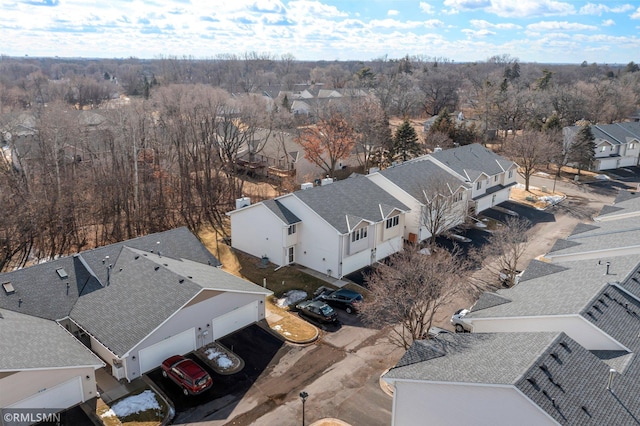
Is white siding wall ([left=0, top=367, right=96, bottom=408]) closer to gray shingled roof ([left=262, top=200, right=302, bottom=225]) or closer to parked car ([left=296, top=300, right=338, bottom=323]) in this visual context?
parked car ([left=296, top=300, right=338, bottom=323])

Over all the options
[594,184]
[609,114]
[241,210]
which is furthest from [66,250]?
[609,114]

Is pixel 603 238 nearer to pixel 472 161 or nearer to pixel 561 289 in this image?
pixel 561 289

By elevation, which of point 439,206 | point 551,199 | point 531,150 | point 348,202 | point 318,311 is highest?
point 531,150

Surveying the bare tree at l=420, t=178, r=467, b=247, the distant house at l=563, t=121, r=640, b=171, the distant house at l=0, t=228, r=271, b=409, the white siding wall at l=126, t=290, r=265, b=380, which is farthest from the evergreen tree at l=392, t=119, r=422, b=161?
the white siding wall at l=126, t=290, r=265, b=380

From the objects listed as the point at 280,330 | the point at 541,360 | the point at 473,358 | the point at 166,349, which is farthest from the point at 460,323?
the point at 166,349

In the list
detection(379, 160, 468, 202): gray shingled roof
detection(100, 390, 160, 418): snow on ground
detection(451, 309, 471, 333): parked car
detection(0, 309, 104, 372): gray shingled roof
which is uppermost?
detection(379, 160, 468, 202): gray shingled roof

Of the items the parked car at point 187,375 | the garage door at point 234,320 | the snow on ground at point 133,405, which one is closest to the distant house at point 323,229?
the garage door at point 234,320

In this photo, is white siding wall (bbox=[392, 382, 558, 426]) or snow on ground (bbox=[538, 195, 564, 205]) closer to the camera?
white siding wall (bbox=[392, 382, 558, 426])

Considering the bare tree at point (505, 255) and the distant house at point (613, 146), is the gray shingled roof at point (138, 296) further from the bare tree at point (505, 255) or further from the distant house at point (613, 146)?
the distant house at point (613, 146)
